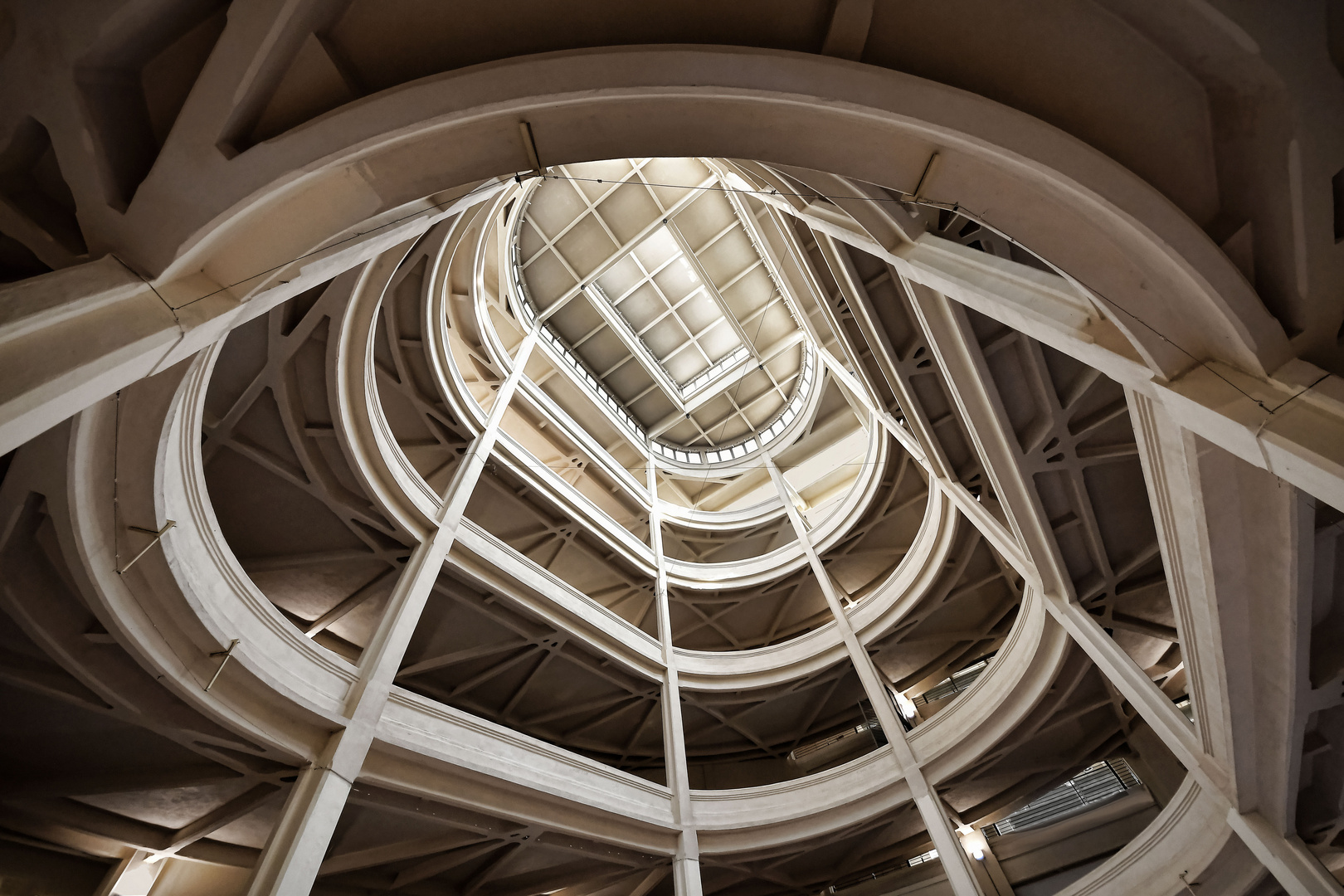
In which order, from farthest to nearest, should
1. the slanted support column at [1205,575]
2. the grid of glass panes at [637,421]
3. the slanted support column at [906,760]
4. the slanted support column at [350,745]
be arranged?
the grid of glass panes at [637,421], the slanted support column at [906,760], the slanted support column at [350,745], the slanted support column at [1205,575]

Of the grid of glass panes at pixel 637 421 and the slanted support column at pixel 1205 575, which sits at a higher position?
the grid of glass panes at pixel 637 421

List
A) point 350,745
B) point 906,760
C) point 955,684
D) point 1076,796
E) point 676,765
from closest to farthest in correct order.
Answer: point 350,745, point 906,760, point 676,765, point 1076,796, point 955,684

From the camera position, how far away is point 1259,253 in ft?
11.3

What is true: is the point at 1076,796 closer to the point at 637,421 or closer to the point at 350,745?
the point at 350,745

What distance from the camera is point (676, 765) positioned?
1291cm

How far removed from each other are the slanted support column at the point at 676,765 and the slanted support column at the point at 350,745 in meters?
6.38

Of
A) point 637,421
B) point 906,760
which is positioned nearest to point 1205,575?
point 906,760

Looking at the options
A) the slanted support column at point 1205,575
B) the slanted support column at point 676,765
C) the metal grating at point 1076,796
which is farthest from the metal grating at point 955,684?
the slanted support column at point 1205,575

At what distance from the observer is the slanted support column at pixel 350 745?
646cm

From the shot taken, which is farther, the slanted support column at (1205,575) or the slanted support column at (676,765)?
the slanted support column at (676,765)

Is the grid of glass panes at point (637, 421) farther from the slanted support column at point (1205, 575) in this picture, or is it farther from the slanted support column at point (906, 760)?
the slanted support column at point (1205, 575)

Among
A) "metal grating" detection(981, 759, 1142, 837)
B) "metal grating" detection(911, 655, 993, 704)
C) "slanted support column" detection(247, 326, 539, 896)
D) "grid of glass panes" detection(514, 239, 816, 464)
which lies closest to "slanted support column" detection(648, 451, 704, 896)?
"slanted support column" detection(247, 326, 539, 896)

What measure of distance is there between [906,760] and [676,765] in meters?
4.79

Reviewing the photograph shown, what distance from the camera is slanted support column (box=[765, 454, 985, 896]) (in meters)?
10.5
